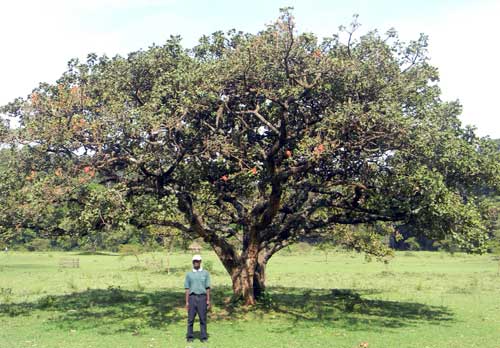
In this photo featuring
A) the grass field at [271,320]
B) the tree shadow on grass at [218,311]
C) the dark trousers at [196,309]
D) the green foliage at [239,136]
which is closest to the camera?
the dark trousers at [196,309]

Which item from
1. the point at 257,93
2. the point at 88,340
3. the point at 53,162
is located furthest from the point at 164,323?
the point at 257,93

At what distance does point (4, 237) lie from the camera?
18.0 m

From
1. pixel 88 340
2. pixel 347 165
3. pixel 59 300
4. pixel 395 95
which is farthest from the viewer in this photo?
pixel 59 300

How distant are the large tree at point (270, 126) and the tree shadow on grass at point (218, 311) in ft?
10.3

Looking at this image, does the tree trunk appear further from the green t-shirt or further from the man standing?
the green t-shirt

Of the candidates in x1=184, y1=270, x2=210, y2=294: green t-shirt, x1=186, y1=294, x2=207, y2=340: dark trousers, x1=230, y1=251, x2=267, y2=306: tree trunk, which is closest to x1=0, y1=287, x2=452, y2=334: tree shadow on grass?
x1=230, y1=251, x2=267, y2=306: tree trunk

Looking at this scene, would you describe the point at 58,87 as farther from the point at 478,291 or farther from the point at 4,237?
the point at 478,291

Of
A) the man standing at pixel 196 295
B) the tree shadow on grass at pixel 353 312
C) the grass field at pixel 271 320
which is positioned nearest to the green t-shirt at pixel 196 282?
the man standing at pixel 196 295

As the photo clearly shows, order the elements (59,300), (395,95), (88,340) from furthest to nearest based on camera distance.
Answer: (59,300) → (395,95) → (88,340)

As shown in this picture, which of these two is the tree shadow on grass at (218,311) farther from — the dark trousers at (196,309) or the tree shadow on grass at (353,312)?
the dark trousers at (196,309)

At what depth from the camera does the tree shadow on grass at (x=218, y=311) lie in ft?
58.4

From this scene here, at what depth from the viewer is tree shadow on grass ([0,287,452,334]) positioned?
17812mm

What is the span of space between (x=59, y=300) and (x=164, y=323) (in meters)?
8.22

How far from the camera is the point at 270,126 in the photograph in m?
17.6
